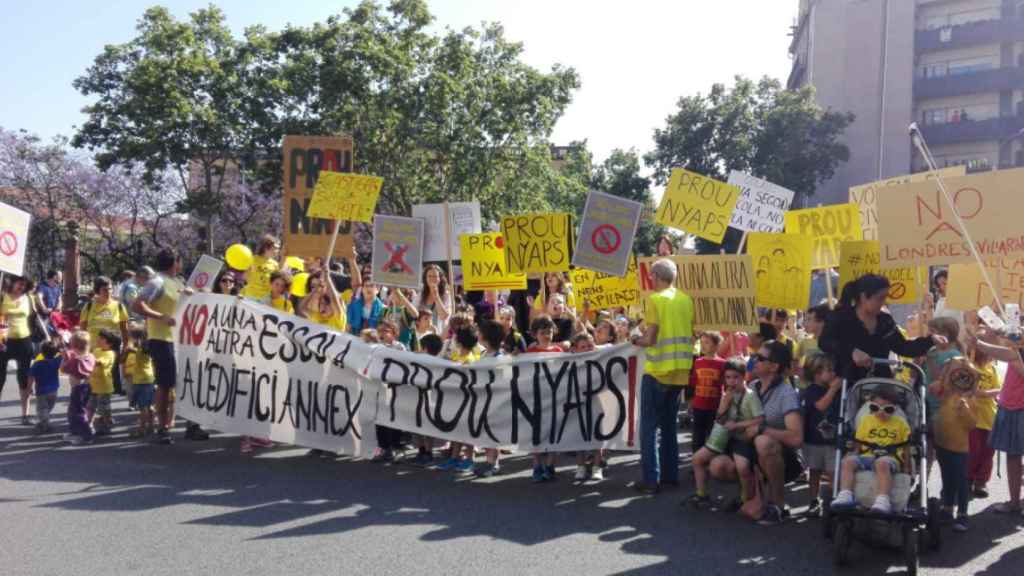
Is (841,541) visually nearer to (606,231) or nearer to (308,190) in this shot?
(606,231)

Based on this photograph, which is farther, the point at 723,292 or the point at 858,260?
the point at 858,260

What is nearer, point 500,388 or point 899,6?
point 500,388

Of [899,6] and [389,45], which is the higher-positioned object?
[899,6]

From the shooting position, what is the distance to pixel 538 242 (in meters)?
10.5

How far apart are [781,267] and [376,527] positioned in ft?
16.8

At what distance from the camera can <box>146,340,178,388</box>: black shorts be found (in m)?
9.68

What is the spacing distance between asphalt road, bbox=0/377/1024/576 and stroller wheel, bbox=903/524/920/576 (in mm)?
272

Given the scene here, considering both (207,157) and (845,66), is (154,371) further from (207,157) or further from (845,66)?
(845,66)

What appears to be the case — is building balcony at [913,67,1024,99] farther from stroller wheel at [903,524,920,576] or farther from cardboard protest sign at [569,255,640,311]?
stroller wheel at [903,524,920,576]

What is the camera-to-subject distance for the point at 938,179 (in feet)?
24.3

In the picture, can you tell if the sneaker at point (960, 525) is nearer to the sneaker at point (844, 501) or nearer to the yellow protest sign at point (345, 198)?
the sneaker at point (844, 501)

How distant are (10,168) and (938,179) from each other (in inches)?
1536

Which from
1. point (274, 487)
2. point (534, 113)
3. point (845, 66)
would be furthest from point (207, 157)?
point (845, 66)

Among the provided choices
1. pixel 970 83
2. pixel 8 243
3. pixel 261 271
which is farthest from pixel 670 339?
pixel 970 83
